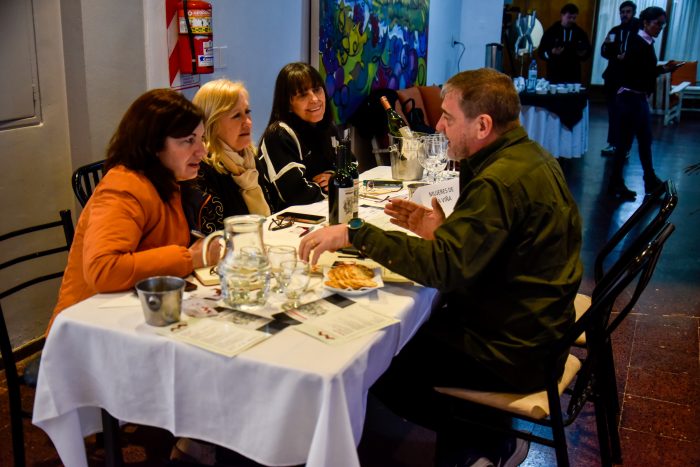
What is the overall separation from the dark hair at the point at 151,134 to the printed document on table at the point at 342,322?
0.61m

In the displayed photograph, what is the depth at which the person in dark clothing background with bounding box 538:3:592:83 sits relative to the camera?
778 centimetres

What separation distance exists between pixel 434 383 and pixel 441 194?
0.74 metres

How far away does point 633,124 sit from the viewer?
6.05 meters

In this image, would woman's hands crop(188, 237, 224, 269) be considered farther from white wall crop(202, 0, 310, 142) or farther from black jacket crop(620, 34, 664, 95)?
black jacket crop(620, 34, 664, 95)

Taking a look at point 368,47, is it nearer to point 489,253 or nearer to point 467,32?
point 467,32

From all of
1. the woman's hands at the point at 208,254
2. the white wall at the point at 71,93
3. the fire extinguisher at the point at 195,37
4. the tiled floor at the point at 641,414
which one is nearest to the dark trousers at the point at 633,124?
the tiled floor at the point at 641,414

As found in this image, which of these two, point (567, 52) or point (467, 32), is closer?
point (567, 52)

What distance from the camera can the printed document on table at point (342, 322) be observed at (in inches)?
59.1

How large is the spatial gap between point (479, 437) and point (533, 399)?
1.28 feet

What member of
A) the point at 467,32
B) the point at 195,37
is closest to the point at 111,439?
the point at 195,37

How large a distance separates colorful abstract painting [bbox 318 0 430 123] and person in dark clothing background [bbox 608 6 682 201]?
6.25 ft

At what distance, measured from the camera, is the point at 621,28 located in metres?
6.32

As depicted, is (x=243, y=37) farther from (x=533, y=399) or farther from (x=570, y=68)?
(x=570, y=68)

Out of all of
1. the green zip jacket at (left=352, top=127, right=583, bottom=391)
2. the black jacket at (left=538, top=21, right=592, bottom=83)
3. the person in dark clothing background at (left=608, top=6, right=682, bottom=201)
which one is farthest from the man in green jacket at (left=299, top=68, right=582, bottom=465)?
the black jacket at (left=538, top=21, right=592, bottom=83)
